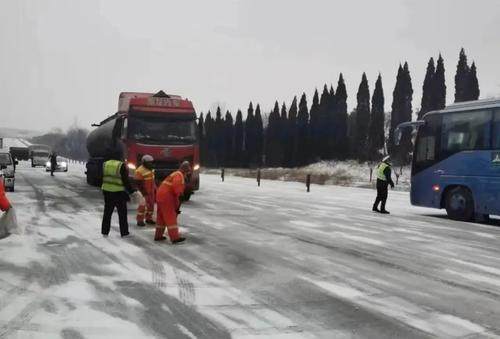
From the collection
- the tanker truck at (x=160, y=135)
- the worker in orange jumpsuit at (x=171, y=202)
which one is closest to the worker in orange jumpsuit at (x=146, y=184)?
the worker in orange jumpsuit at (x=171, y=202)

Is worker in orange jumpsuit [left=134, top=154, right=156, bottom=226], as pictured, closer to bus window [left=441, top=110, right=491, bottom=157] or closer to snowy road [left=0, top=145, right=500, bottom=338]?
snowy road [left=0, top=145, right=500, bottom=338]

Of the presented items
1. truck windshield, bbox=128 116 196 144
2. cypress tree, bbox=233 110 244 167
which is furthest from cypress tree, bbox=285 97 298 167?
truck windshield, bbox=128 116 196 144

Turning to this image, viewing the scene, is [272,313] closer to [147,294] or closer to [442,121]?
[147,294]

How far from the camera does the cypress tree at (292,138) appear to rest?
248ft

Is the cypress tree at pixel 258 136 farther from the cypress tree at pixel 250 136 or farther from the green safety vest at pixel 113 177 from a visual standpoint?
the green safety vest at pixel 113 177

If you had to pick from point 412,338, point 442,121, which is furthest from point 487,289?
point 442,121

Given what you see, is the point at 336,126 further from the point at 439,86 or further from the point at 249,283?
the point at 249,283

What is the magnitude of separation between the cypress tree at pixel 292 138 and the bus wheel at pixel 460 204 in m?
59.7

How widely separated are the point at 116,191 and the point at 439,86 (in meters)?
58.6

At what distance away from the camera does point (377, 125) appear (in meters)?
65.9

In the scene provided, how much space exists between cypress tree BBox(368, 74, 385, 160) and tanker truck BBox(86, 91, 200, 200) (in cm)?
4969

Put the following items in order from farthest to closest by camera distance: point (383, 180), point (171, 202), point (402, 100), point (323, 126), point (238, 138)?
point (238, 138) → point (323, 126) → point (402, 100) → point (383, 180) → point (171, 202)

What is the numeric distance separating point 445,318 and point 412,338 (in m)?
0.77

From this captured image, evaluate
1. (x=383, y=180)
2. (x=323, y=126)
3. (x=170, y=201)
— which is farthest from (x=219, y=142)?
(x=170, y=201)
